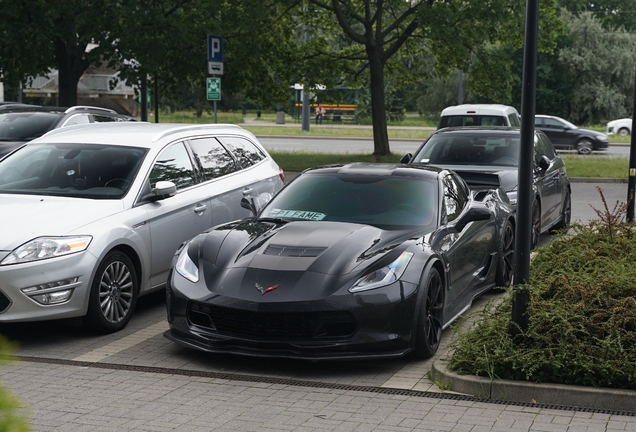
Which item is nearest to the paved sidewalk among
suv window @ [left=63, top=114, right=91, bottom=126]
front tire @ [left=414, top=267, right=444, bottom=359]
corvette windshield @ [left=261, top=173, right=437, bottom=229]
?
front tire @ [left=414, top=267, right=444, bottom=359]

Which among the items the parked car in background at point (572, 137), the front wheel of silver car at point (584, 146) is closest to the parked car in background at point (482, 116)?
the parked car in background at point (572, 137)

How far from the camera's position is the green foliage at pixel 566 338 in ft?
18.2

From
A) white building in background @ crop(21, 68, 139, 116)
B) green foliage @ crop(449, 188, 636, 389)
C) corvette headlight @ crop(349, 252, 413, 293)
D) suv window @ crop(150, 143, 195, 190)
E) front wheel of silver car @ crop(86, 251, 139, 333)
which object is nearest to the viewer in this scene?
green foliage @ crop(449, 188, 636, 389)

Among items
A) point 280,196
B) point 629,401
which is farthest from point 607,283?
point 280,196

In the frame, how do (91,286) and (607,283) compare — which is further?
(91,286)

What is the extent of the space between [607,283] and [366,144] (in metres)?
31.8

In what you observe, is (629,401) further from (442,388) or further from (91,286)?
(91,286)

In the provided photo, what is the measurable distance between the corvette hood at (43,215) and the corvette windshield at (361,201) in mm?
1408

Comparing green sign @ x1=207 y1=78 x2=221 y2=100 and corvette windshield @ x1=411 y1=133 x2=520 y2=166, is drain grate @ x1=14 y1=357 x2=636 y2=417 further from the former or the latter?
green sign @ x1=207 y1=78 x2=221 y2=100

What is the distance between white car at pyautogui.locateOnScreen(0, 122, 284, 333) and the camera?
6.73 meters

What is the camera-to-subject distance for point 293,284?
19.9 feet

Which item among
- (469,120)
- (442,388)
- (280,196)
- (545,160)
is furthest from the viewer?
(469,120)

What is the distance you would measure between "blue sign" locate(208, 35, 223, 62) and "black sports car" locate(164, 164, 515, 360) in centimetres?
1256

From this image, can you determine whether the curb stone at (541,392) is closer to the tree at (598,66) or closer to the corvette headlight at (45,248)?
the corvette headlight at (45,248)
